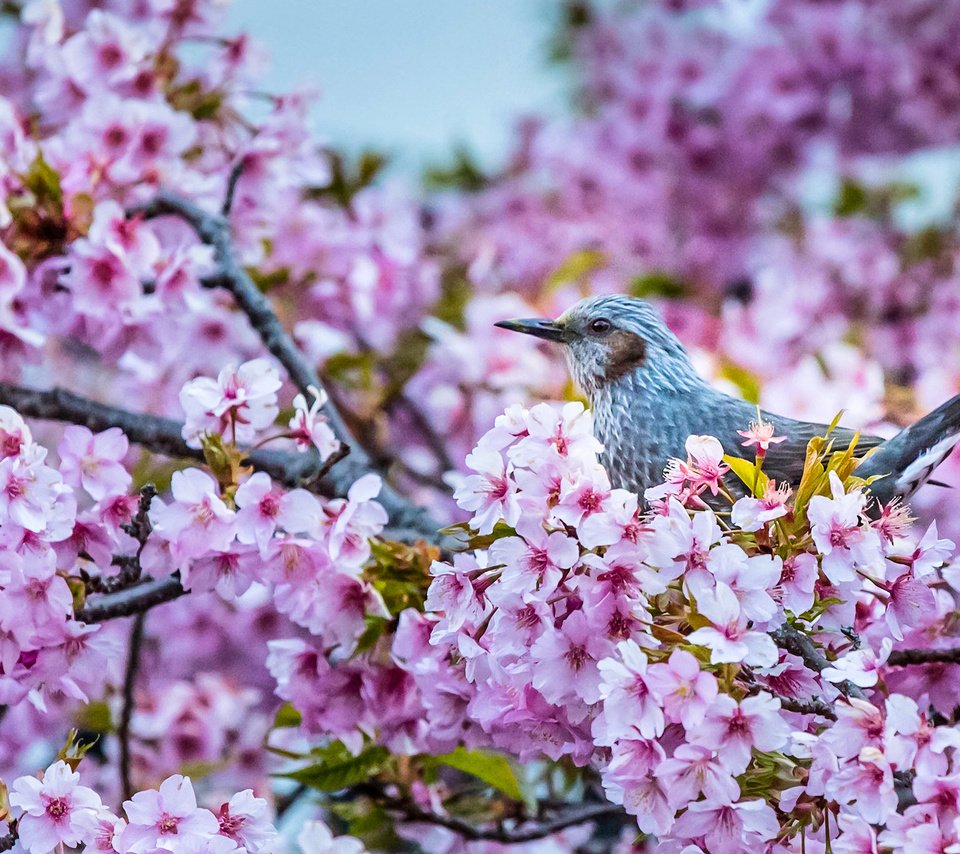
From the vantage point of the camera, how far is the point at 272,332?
3084mm

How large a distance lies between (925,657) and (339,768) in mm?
1188

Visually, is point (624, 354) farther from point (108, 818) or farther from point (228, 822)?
point (108, 818)

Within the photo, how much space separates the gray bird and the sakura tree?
11 centimetres

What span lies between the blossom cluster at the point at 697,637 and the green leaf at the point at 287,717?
0.71 meters

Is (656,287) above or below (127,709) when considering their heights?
above

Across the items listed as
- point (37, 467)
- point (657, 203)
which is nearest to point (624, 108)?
point (657, 203)

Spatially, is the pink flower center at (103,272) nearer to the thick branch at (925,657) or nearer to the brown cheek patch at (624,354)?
the brown cheek patch at (624,354)

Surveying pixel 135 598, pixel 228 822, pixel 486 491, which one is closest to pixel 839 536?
pixel 486 491

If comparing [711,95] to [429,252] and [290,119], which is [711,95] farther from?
[290,119]

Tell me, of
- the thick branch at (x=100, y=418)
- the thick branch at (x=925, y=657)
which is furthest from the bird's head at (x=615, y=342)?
the thick branch at (x=925, y=657)

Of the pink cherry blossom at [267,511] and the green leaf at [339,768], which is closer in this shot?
the pink cherry blossom at [267,511]

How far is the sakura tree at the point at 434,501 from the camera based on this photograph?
1831 millimetres

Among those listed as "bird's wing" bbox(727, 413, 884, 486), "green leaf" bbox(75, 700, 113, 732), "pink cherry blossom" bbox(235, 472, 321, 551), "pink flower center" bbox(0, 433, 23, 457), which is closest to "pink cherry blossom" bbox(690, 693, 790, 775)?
"pink cherry blossom" bbox(235, 472, 321, 551)

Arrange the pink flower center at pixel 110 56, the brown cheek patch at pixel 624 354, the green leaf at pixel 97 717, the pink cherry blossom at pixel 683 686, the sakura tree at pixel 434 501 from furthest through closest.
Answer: the green leaf at pixel 97 717 < the pink flower center at pixel 110 56 < the brown cheek patch at pixel 624 354 < the sakura tree at pixel 434 501 < the pink cherry blossom at pixel 683 686
